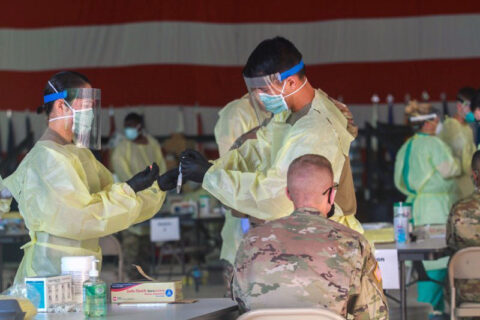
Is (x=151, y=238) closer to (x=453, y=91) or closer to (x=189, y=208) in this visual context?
(x=189, y=208)

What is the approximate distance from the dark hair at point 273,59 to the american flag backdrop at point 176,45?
7855 mm

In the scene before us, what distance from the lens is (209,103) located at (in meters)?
11.9

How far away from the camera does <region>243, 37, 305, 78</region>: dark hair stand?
12.4 feet

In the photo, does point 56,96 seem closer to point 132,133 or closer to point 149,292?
point 149,292

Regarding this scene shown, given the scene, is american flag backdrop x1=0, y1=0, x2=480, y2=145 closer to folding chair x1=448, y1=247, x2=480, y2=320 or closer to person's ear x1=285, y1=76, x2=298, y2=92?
folding chair x1=448, y1=247, x2=480, y2=320

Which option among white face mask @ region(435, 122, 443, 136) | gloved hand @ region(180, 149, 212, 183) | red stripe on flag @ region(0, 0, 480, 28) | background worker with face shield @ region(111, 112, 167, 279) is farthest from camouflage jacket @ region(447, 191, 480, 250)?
red stripe on flag @ region(0, 0, 480, 28)

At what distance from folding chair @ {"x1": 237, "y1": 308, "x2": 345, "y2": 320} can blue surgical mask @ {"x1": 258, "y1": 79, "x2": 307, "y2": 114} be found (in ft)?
3.98

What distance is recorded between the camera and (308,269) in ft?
9.68

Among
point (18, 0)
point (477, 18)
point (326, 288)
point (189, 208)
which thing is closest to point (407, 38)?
point (477, 18)

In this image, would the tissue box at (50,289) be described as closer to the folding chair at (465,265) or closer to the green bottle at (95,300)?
the green bottle at (95,300)

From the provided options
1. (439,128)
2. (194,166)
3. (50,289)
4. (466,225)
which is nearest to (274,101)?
(194,166)

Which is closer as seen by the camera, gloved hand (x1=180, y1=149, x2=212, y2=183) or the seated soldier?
gloved hand (x1=180, y1=149, x2=212, y2=183)

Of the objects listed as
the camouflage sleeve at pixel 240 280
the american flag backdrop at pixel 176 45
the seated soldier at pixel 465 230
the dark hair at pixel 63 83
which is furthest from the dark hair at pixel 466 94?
the camouflage sleeve at pixel 240 280

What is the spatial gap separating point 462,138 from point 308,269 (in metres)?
5.59
